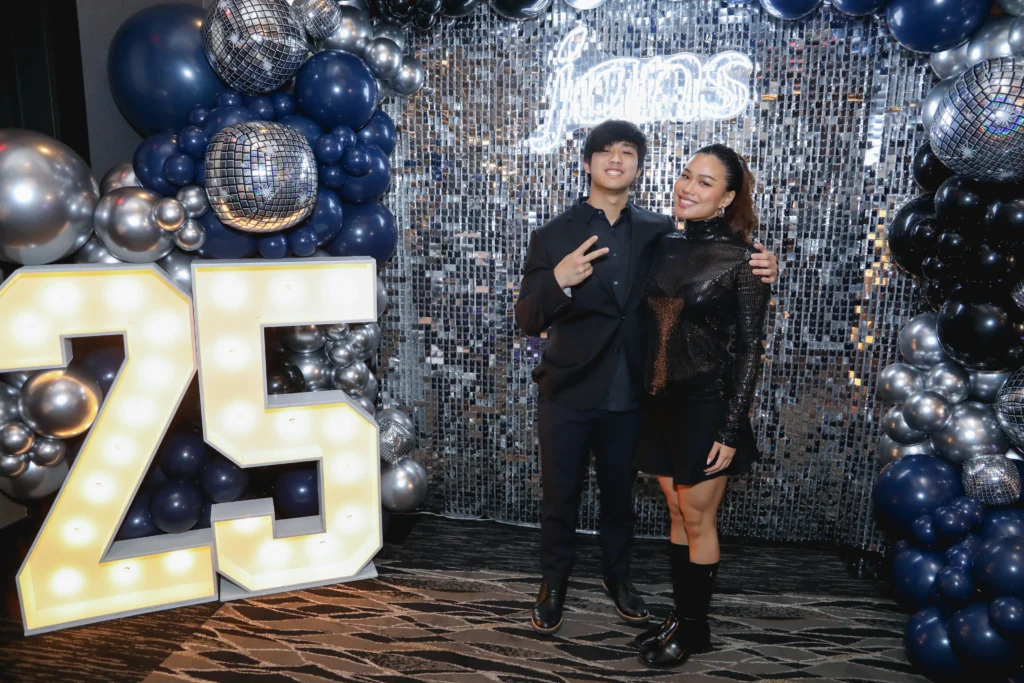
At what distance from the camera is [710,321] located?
2168mm

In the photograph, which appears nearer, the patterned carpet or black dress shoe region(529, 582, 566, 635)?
the patterned carpet

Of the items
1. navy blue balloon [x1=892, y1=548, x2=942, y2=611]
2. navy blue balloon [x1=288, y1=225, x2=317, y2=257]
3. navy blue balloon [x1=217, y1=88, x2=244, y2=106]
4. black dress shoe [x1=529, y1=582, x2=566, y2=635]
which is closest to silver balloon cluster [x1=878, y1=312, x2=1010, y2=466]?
navy blue balloon [x1=892, y1=548, x2=942, y2=611]

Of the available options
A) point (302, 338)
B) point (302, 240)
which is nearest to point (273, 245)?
point (302, 240)

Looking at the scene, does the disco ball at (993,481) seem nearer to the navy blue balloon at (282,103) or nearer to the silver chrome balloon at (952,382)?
the silver chrome balloon at (952,382)

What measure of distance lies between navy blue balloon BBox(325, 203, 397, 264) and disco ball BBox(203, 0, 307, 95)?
573mm

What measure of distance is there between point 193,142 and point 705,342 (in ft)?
6.11

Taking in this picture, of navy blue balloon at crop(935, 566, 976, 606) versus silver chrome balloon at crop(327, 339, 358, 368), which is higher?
silver chrome balloon at crop(327, 339, 358, 368)

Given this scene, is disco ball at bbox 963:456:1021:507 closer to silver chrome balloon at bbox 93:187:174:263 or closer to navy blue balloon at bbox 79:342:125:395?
silver chrome balloon at bbox 93:187:174:263

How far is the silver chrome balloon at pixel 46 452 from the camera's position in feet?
8.32

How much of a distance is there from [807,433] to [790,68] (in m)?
1.59

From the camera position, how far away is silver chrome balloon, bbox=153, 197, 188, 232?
2.47 metres

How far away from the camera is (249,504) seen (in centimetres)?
287

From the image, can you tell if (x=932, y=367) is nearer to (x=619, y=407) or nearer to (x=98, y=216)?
(x=619, y=407)

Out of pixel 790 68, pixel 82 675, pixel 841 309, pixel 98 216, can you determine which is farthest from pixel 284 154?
pixel 841 309
